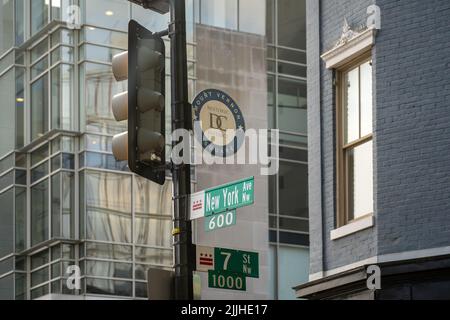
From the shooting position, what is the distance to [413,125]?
14844 millimetres

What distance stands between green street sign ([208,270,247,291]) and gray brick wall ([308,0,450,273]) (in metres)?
3.81

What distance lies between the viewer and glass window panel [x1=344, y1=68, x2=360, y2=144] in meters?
16.3

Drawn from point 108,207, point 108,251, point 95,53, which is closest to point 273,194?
point 108,207

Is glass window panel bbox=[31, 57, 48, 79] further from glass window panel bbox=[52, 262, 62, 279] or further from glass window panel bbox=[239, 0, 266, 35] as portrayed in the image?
glass window panel bbox=[239, 0, 266, 35]

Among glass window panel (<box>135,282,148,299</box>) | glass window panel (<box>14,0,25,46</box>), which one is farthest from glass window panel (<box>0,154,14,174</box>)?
glass window panel (<box>135,282,148,299</box>)

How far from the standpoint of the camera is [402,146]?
49.0 feet

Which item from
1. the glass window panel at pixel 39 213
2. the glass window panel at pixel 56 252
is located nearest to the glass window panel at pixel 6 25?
the glass window panel at pixel 39 213

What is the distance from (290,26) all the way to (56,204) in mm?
8917

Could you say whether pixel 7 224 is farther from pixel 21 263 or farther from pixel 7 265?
pixel 21 263

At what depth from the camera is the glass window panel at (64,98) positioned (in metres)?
30.3

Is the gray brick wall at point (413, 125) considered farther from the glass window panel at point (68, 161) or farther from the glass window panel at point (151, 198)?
the glass window panel at point (68, 161)

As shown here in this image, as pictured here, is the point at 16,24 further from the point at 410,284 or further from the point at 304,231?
the point at 410,284
